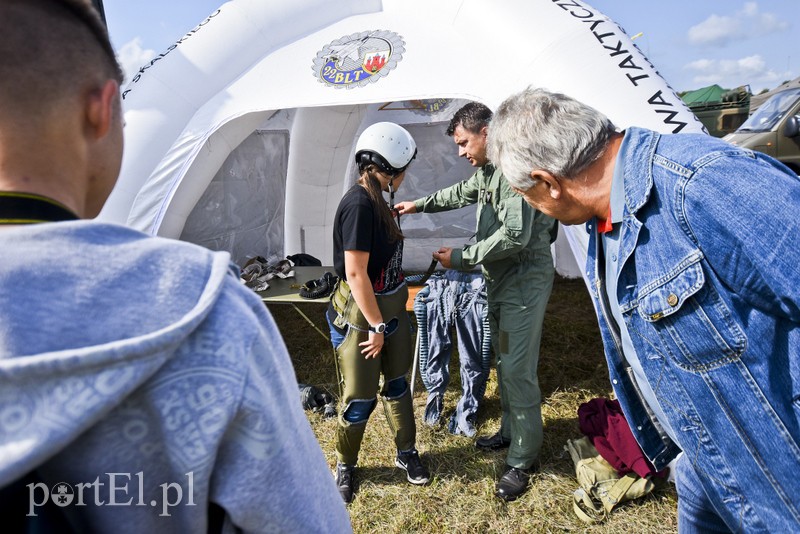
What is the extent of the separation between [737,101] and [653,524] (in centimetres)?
1840

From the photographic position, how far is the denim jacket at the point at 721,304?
3.82 feet

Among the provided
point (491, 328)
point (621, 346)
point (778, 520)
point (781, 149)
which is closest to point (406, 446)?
→ point (491, 328)

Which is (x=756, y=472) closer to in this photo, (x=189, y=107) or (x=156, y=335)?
(x=156, y=335)

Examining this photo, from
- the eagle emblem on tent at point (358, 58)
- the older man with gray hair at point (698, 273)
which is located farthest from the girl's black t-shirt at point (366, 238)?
the eagle emblem on tent at point (358, 58)

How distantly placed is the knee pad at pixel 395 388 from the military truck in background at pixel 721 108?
13.6 metres

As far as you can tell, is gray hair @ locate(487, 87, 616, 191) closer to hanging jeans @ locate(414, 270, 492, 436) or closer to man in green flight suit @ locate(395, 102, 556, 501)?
man in green flight suit @ locate(395, 102, 556, 501)

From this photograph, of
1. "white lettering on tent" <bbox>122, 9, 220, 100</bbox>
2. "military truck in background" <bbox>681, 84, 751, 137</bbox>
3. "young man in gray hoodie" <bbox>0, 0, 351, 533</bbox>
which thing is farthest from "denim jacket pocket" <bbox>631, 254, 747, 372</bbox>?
"military truck in background" <bbox>681, 84, 751, 137</bbox>

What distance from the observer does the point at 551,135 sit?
1477 mm

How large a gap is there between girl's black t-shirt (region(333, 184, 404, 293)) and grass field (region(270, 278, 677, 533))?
1278 mm

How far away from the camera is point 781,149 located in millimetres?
9258

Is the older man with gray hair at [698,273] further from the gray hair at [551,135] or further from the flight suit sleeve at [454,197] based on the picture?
the flight suit sleeve at [454,197]

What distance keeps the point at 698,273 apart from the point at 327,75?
3826 millimetres

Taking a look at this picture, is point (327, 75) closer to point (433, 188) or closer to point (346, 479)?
point (433, 188)

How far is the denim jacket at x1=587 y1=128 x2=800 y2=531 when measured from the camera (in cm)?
117
